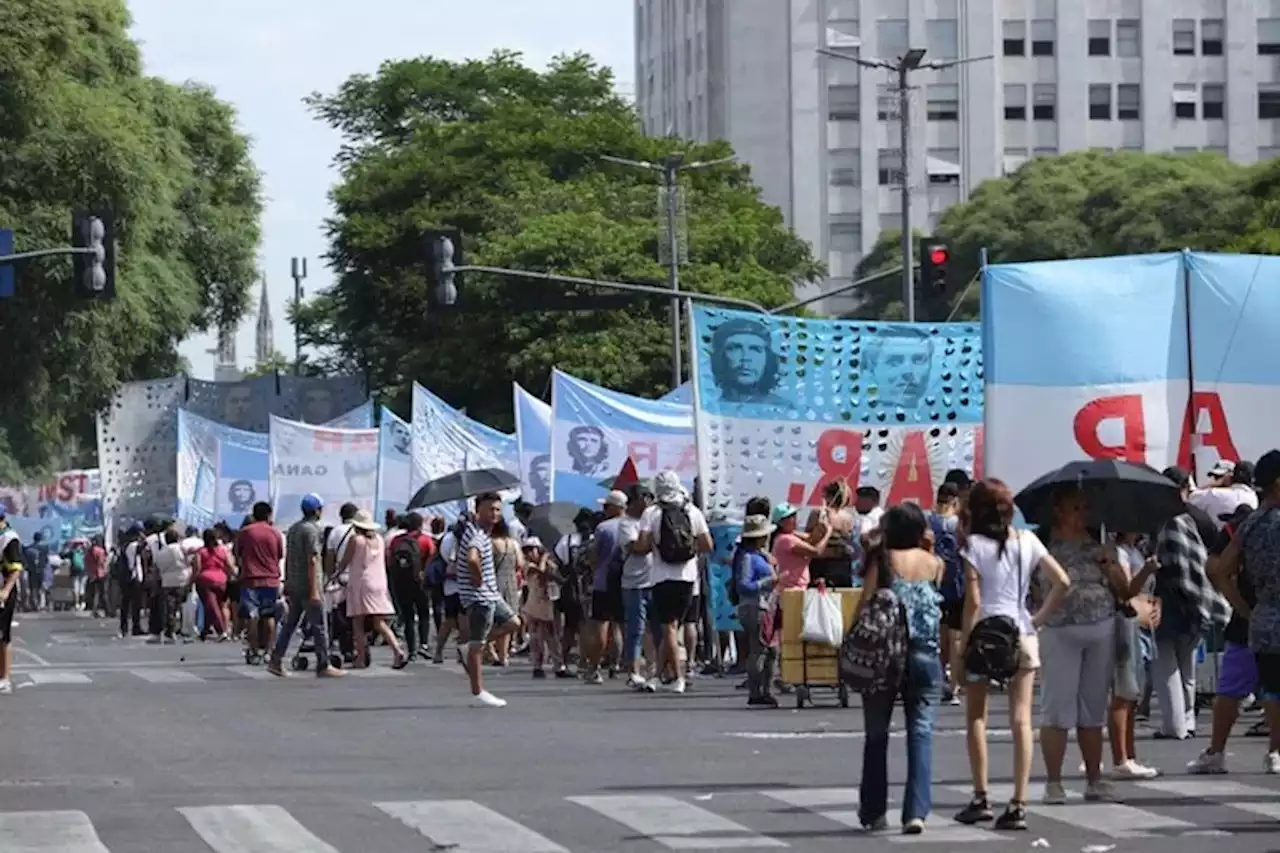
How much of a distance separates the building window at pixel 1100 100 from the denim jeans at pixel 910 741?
90286 millimetres

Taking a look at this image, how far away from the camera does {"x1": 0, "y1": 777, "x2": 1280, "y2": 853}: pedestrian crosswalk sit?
41.2ft

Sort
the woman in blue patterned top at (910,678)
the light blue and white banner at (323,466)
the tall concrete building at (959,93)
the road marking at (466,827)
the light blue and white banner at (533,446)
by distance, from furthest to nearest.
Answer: the tall concrete building at (959,93), the light blue and white banner at (323,466), the light blue and white banner at (533,446), the woman in blue patterned top at (910,678), the road marking at (466,827)

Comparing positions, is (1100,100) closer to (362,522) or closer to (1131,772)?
(362,522)

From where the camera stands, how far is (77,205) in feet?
176

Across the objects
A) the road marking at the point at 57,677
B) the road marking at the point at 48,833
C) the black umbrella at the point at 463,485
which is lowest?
the road marking at the point at 48,833

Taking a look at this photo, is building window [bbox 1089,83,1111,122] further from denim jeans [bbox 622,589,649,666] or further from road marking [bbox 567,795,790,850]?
road marking [bbox 567,795,790,850]

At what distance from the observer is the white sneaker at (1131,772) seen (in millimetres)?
15227

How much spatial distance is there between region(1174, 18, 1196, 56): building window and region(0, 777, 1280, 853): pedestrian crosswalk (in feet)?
290

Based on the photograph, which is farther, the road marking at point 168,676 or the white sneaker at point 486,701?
the road marking at point 168,676

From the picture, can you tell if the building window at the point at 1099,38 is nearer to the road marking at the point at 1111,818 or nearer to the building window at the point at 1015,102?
the building window at the point at 1015,102

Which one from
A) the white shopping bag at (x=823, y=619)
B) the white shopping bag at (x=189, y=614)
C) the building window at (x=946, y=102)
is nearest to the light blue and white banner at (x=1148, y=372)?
the white shopping bag at (x=823, y=619)

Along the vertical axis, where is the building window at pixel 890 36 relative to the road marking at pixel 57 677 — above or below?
above

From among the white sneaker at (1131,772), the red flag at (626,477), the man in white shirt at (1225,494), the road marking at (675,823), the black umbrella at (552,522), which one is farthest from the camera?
the red flag at (626,477)

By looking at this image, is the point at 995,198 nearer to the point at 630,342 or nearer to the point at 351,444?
the point at 630,342
